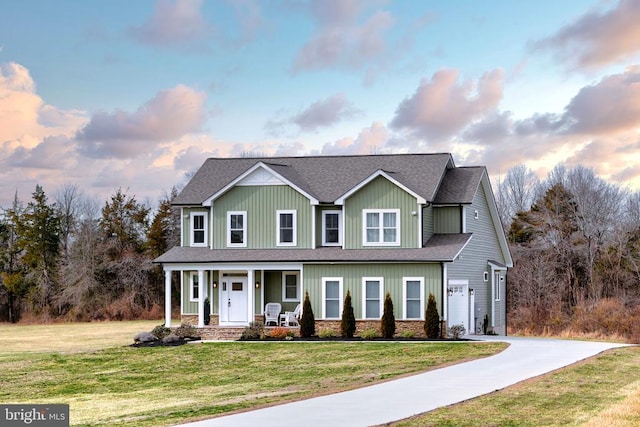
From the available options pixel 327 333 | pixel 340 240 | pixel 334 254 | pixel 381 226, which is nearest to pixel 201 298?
pixel 334 254

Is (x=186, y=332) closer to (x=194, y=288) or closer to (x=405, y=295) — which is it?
(x=194, y=288)

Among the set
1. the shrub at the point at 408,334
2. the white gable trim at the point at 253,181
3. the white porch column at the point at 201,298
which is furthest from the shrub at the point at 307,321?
the white porch column at the point at 201,298

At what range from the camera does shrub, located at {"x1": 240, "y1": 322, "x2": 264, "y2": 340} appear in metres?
35.9

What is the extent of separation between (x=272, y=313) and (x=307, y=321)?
2944mm

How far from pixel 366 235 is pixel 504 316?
33.1 ft

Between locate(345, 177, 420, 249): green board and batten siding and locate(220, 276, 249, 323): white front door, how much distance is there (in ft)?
17.3

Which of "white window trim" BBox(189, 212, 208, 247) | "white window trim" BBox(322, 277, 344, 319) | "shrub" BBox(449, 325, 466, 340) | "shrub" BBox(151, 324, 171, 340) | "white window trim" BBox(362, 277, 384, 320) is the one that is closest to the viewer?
"shrub" BBox(449, 325, 466, 340)

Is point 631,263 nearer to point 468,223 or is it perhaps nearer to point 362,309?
point 468,223

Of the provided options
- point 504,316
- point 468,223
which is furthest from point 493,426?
point 504,316

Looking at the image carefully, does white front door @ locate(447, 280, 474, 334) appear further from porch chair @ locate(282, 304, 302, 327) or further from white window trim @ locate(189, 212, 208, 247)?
white window trim @ locate(189, 212, 208, 247)

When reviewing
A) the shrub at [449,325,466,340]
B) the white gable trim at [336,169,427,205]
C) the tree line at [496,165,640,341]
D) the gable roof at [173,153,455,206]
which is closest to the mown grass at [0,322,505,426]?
the shrub at [449,325,466,340]

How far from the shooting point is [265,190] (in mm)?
39312

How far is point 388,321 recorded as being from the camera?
3547 cm

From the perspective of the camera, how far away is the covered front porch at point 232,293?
3900 centimetres
